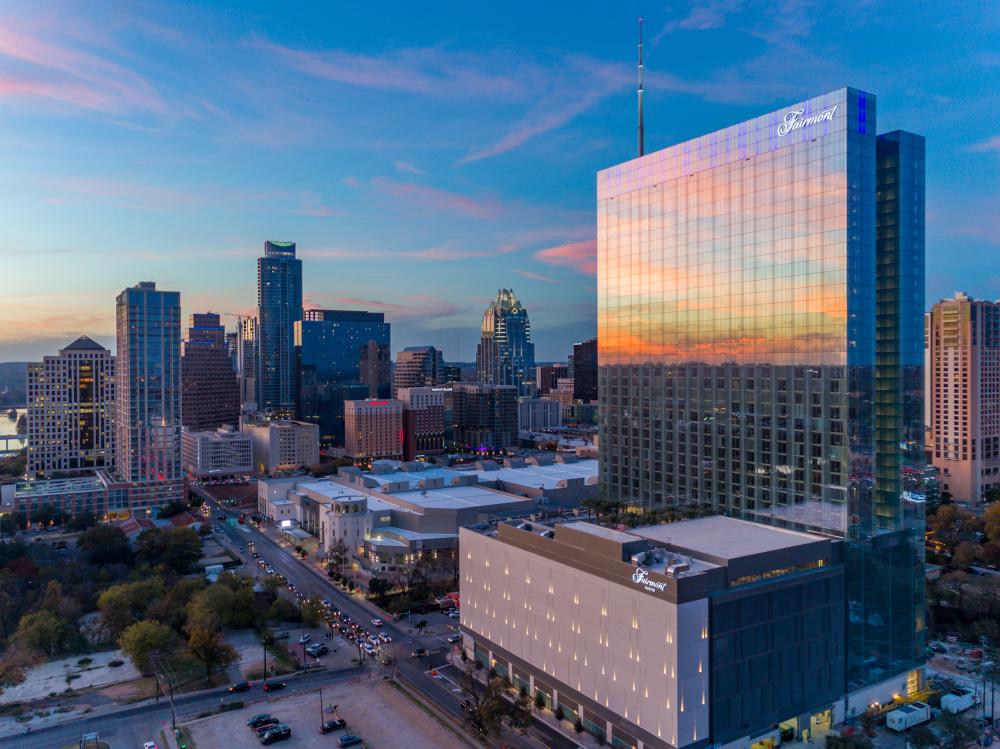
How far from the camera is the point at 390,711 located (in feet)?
218

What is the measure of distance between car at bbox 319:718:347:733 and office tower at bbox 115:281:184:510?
116 m

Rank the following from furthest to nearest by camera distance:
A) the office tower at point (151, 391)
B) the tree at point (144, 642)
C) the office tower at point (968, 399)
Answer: the office tower at point (968, 399), the office tower at point (151, 391), the tree at point (144, 642)

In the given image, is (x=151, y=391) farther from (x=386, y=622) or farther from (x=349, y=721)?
(x=349, y=721)

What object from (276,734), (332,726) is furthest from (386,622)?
(276,734)

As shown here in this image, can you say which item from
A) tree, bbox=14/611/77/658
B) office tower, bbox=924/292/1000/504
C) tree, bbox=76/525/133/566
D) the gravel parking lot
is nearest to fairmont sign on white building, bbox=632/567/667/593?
the gravel parking lot

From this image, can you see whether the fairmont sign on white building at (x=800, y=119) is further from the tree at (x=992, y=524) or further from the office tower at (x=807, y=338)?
the tree at (x=992, y=524)

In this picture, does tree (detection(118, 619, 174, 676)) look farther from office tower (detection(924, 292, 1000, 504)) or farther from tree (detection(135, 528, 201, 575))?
office tower (detection(924, 292, 1000, 504))

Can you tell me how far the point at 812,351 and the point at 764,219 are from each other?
15086mm

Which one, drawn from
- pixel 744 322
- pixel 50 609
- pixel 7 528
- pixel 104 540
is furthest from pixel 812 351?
pixel 7 528

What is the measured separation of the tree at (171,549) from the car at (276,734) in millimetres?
56494

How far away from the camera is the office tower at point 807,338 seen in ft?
220

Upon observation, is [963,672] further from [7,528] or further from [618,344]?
[7,528]

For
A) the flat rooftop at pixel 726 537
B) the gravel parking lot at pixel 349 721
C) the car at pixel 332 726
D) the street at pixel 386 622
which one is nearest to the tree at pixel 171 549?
the street at pixel 386 622

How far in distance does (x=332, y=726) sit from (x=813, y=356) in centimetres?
5598
